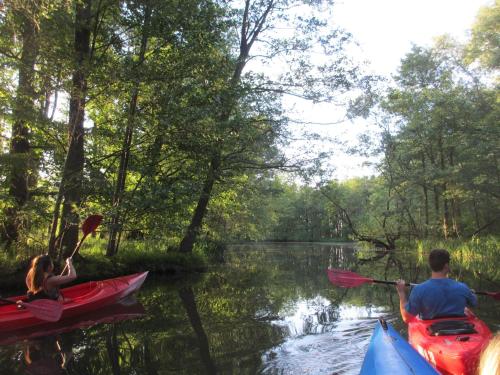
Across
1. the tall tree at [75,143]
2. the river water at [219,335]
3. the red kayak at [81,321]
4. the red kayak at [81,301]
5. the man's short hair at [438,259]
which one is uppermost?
the tall tree at [75,143]

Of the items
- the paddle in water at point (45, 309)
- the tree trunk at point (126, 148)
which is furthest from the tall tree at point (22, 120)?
the paddle in water at point (45, 309)

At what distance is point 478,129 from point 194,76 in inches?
559

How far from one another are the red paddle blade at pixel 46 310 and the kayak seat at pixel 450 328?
16.1 ft

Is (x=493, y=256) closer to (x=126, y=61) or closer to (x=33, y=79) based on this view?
(x=126, y=61)

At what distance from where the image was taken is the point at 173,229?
12117mm

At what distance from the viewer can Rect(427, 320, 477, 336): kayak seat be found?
3709 millimetres

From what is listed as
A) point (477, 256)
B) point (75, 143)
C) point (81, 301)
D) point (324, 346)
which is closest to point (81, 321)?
point (81, 301)

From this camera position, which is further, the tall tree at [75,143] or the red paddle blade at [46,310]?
the tall tree at [75,143]

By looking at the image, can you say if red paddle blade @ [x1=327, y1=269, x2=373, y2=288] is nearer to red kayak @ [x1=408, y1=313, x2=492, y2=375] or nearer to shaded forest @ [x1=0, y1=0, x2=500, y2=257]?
red kayak @ [x1=408, y1=313, x2=492, y2=375]

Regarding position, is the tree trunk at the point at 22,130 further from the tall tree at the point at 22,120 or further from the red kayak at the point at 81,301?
the red kayak at the point at 81,301

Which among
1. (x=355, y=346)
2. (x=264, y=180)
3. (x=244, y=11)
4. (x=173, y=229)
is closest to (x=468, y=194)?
(x=264, y=180)

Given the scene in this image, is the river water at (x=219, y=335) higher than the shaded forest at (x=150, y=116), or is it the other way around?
the shaded forest at (x=150, y=116)

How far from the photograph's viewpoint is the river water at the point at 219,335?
186 inches

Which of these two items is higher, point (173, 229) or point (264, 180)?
point (264, 180)
